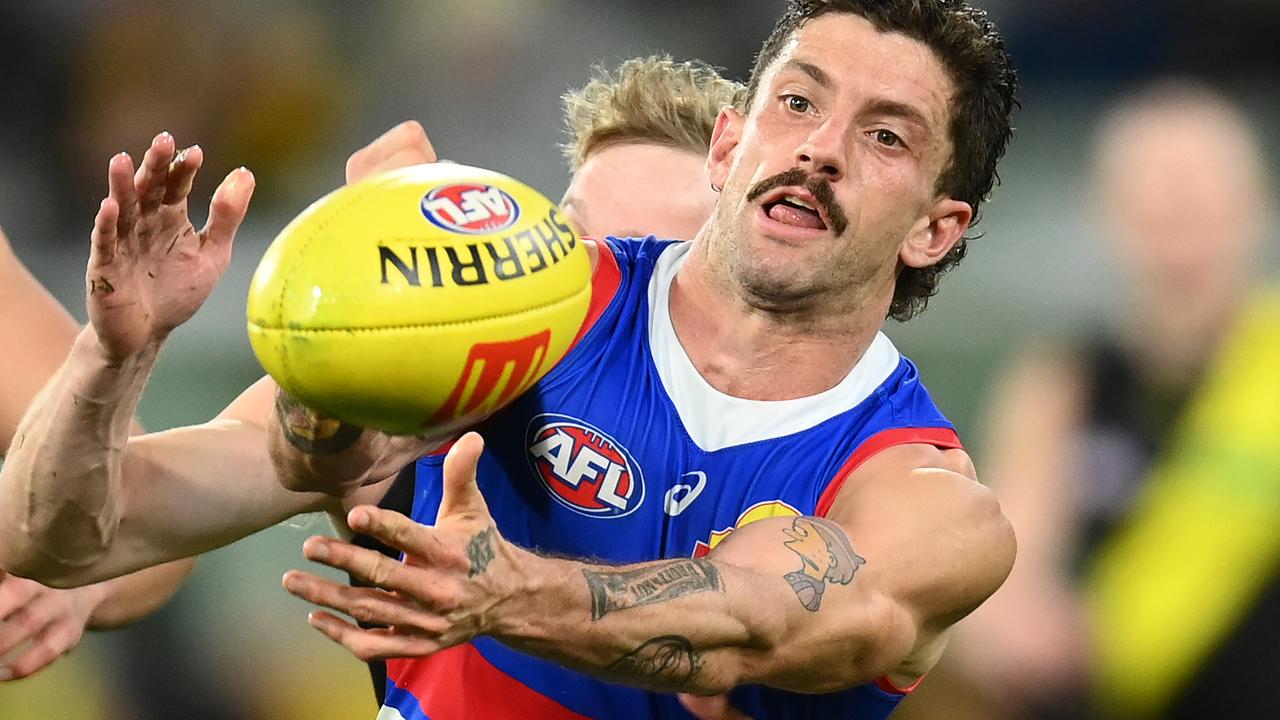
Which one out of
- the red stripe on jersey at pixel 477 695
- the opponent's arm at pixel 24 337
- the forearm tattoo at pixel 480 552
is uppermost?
the forearm tattoo at pixel 480 552

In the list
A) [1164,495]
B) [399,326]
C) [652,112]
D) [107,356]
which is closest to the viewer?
[399,326]

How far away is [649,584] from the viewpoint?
2141 millimetres

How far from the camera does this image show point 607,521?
8.96ft

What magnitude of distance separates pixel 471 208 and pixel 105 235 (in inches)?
21.3

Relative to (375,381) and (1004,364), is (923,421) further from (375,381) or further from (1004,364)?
(1004,364)

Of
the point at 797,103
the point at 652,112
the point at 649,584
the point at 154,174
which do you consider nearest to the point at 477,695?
the point at 649,584

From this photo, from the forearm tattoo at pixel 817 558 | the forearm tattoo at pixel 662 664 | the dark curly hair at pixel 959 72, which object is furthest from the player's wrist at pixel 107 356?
the dark curly hair at pixel 959 72

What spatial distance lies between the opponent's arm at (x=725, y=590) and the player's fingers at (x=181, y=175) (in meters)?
0.72

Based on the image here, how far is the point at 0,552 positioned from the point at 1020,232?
384 centimetres

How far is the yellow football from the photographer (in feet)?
6.89

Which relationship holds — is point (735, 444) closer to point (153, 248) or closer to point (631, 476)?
point (631, 476)

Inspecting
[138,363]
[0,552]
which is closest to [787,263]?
[138,363]

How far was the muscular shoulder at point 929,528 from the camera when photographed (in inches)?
97.5

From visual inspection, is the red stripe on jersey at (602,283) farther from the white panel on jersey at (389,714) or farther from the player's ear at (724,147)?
the white panel on jersey at (389,714)
